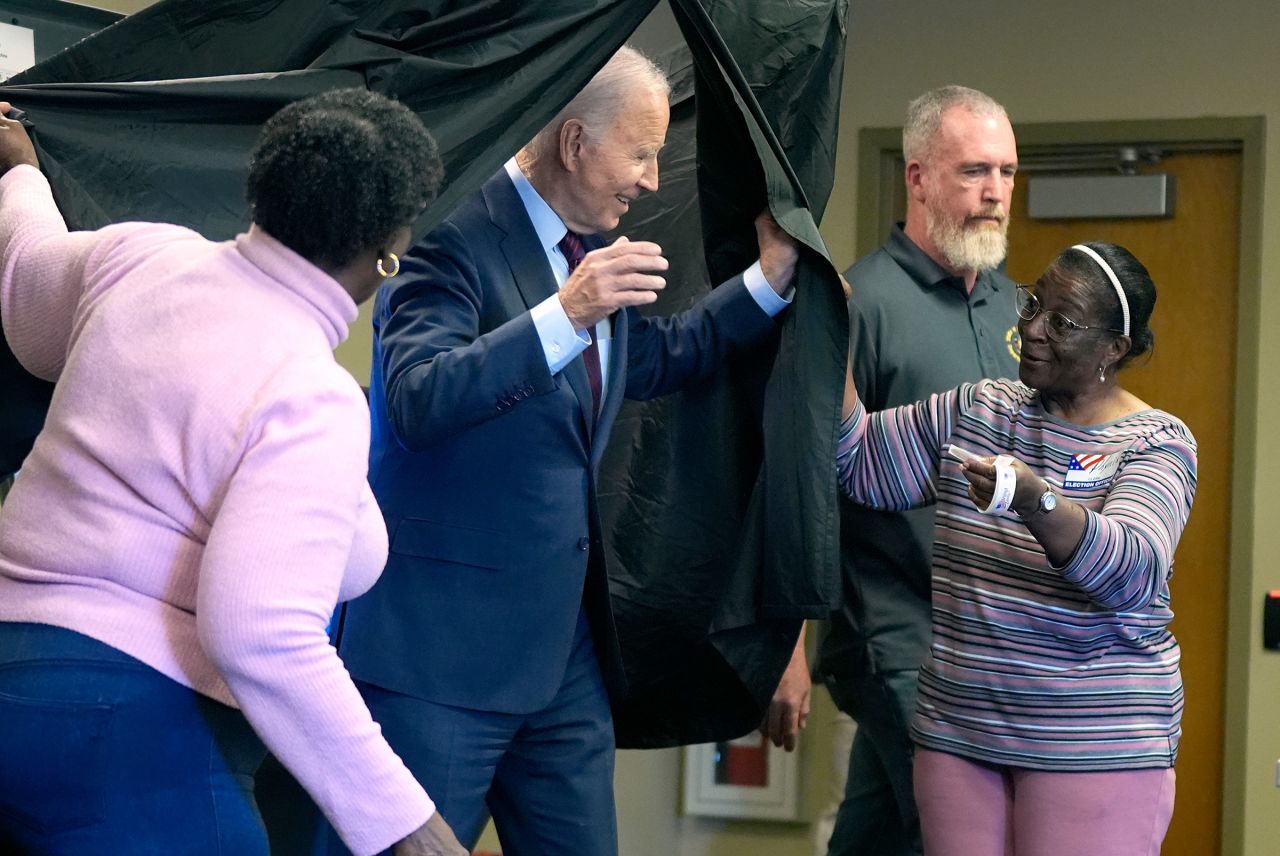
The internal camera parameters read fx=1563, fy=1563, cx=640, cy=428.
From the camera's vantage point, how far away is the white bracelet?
87.8 inches

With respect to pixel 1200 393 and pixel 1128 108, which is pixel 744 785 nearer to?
pixel 1200 393

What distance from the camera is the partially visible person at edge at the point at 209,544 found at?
142 centimetres

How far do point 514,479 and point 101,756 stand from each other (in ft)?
2.79

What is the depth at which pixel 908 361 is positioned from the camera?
9.77 ft

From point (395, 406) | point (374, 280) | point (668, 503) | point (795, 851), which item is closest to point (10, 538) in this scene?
point (374, 280)

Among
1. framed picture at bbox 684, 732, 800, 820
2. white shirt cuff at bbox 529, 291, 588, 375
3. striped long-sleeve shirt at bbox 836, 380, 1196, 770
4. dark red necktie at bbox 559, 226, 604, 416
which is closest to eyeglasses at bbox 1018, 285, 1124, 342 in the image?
striped long-sleeve shirt at bbox 836, 380, 1196, 770

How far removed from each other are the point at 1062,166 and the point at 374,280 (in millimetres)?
3493

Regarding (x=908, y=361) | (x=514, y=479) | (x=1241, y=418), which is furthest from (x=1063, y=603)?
(x=1241, y=418)

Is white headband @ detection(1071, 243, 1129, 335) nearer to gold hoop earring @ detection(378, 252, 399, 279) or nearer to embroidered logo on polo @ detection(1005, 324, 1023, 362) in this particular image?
embroidered logo on polo @ detection(1005, 324, 1023, 362)

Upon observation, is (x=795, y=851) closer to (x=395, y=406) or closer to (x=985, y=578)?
(x=985, y=578)

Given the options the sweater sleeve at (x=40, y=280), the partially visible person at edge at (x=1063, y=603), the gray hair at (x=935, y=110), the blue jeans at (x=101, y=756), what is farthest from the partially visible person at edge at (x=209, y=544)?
the gray hair at (x=935, y=110)

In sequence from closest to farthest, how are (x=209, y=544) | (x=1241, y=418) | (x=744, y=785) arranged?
Answer: (x=209, y=544), (x=1241, y=418), (x=744, y=785)

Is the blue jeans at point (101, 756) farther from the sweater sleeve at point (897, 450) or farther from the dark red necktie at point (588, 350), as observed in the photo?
the sweater sleeve at point (897, 450)

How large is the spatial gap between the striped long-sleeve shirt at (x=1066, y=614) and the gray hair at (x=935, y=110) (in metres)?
0.95
